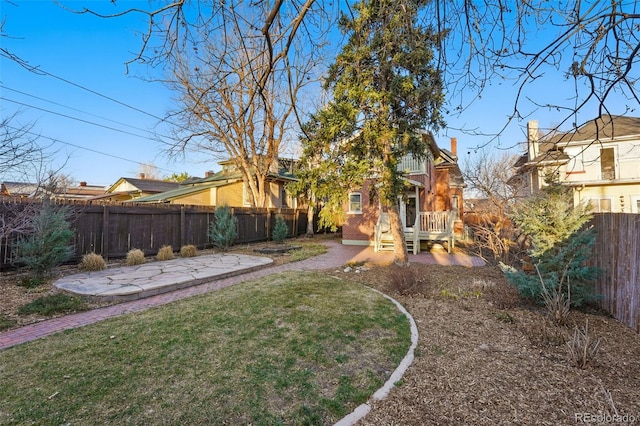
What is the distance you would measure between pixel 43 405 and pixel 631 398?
476cm

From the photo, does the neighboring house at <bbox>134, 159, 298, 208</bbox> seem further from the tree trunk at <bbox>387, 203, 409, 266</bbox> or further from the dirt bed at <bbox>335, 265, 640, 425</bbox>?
the dirt bed at <bbox>335, 265, 640, 425</bbox>

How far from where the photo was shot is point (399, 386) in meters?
2.59

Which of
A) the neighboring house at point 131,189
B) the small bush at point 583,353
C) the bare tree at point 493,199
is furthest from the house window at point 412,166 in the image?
the neighboring house at point 131,189

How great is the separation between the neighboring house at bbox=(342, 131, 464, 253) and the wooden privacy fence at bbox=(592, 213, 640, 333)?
21.0 feet

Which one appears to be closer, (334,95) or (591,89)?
(591,89)

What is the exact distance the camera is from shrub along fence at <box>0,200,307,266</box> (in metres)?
7.78

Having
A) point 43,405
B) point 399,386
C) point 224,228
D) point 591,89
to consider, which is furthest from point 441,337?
point 224,228

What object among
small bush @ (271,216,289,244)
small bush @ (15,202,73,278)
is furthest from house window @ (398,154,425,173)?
small bush @ (15,202,73,278)

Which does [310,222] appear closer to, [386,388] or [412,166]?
[412,166]

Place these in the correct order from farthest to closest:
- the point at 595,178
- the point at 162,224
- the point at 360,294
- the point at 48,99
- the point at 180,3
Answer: the point at 595,178
the point at 48,99
the point at 162,224
the point at 360,294
the point at 180,3

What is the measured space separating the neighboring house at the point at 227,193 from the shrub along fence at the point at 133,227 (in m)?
5.76

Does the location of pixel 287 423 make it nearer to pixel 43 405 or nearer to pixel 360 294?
pixel 43 405

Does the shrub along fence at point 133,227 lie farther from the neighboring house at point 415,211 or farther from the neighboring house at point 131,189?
the neighboring house at point 131,189

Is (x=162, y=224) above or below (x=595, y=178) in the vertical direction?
below
